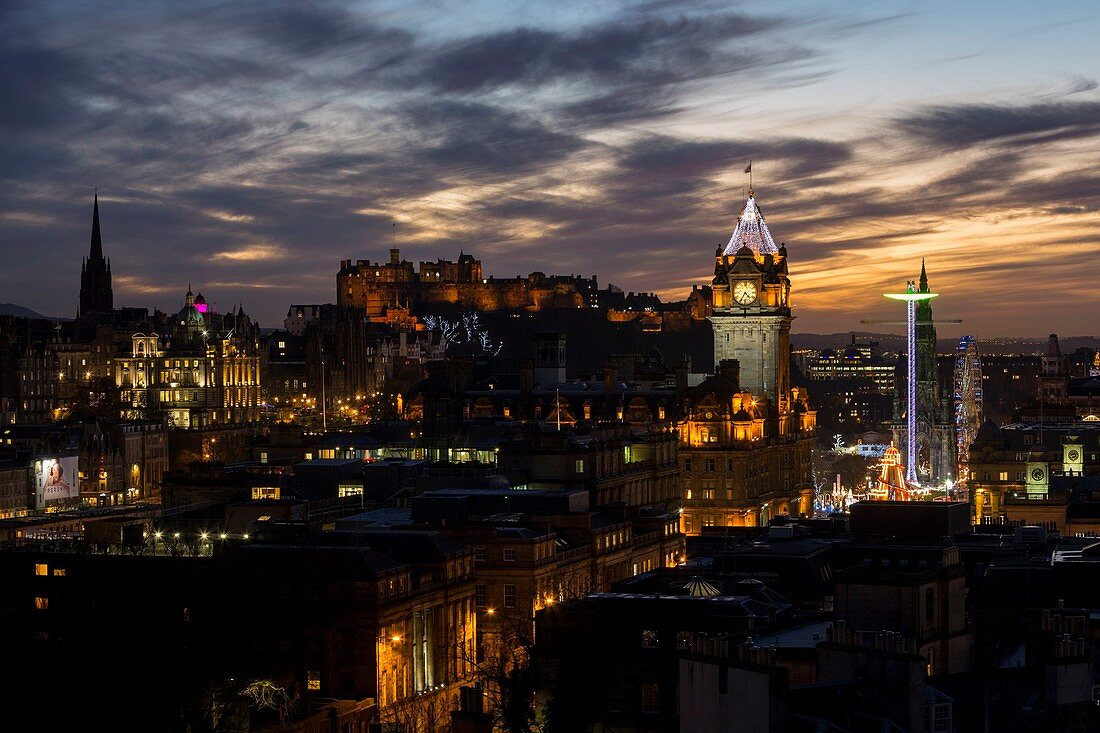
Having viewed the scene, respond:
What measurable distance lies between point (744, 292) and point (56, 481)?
54.6m

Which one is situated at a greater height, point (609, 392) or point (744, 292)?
point (744, 292)

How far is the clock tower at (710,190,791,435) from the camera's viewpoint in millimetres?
168875

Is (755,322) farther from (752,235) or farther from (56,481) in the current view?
(56,481)

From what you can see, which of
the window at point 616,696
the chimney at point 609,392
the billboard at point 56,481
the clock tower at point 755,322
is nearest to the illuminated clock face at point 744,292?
the clock tower at point 755,322

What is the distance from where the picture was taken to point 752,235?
178 metres

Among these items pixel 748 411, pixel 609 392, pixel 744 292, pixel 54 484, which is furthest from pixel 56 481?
pixel 744 292

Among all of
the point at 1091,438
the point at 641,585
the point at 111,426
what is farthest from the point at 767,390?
the point at 641,585

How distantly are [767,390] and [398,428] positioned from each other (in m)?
40.7

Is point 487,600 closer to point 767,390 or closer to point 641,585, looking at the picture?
point 641,585

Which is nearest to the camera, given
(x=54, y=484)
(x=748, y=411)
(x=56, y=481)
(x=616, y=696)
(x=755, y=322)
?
(x=616, y=696)

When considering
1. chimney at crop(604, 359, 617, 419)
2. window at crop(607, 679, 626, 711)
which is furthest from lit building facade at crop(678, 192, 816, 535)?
window at crop(607, 679, 626, 711)

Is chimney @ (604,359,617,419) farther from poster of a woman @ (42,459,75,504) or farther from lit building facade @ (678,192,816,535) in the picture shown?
poster of a woman @ (42,459,75,504)

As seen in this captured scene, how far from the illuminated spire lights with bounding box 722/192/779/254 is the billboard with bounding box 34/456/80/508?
54.9m

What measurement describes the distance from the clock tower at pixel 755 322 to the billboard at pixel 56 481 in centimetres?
5009
